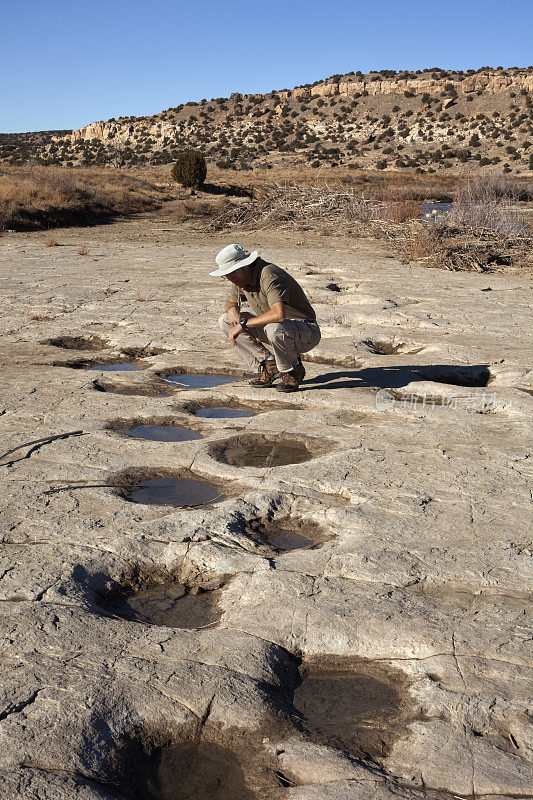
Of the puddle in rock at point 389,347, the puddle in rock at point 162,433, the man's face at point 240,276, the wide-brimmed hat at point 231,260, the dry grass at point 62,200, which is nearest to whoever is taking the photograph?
the puddle in rock at point 162,433

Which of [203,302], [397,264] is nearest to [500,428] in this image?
Answer: [203,302]

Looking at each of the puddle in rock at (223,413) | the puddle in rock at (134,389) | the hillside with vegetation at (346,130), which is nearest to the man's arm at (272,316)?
the puddle in rock at (223,413)

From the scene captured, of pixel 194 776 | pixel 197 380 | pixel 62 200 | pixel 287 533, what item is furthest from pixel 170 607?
pixel 62 200

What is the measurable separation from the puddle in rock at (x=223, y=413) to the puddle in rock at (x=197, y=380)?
0.53m

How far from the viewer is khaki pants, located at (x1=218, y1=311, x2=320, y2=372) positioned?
5812 millimetres

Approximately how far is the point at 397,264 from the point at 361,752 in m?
11.5

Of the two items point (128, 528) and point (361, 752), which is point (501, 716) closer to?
point (361, 752)

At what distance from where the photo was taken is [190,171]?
2641 cm

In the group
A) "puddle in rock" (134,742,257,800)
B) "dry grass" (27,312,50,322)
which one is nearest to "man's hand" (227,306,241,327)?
"dry grass" (27,312,50,322)

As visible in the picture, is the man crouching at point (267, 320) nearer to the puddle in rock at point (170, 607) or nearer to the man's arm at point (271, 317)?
the man's arm at point (271, 317)

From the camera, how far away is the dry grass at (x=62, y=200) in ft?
60.8

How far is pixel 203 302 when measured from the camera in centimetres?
973

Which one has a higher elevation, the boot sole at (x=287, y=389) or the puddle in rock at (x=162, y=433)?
the boot sole at (x=287, y=389)

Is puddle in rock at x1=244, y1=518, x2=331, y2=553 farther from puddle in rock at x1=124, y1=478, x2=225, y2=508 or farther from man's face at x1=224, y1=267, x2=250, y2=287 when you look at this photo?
man's face at x1=224, y1=267, x2=250, y2=287
